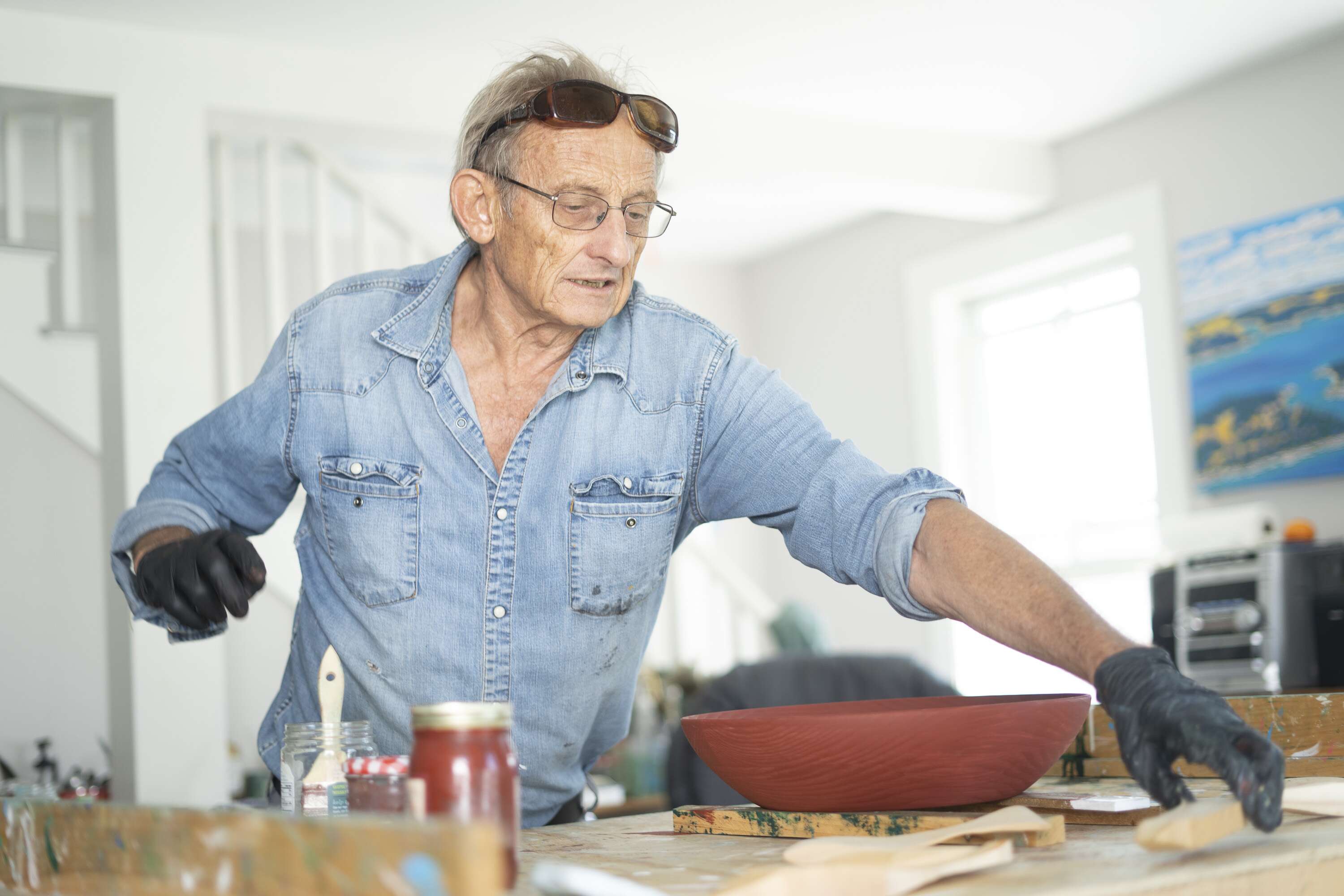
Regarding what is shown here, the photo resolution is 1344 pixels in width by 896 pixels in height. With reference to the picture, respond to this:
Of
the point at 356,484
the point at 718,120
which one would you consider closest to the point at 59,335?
the point at 718,120

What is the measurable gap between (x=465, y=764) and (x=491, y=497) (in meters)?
0.67

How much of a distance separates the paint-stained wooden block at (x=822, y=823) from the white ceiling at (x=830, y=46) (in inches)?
93.1

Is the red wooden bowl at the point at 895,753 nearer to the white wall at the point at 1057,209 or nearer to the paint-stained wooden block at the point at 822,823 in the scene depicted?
Result: the paint-stained wooden block at the point at 822,823

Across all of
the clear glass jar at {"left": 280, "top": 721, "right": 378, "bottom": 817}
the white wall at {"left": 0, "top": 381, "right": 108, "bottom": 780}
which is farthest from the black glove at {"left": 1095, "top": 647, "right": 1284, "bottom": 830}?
the white wall at {"left": 0, "top": 381, "right": 108, "bottom": 780}

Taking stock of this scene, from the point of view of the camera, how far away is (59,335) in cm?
362

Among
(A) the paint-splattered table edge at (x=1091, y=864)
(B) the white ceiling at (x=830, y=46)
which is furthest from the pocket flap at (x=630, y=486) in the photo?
(B) the white ceiling at (x=830, y=46)

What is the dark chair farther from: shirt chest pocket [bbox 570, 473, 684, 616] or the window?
the window

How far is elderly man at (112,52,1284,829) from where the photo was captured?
138 centimetres

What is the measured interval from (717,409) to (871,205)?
3345mm

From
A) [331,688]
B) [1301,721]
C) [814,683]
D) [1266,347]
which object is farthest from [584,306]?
[1266,347]

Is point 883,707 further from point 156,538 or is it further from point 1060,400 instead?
point 1060,400

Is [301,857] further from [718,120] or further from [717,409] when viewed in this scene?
[718,120]

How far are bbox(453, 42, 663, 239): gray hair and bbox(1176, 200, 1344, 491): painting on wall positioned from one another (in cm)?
282

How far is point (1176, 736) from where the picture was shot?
2.86 ft
